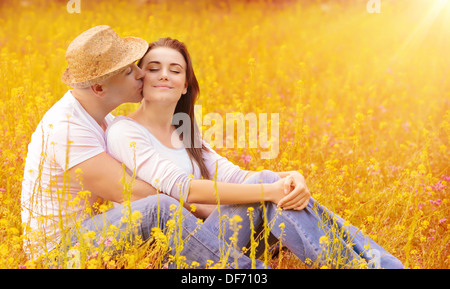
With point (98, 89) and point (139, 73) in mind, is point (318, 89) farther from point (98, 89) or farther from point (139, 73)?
point (98, 89)

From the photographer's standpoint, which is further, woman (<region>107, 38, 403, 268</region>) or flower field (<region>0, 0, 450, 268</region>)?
flower field (<region>0, 0, 450, 268</region>)

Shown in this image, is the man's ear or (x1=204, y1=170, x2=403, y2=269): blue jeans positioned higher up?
the man's ear

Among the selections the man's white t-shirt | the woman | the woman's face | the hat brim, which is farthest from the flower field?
the woman's face

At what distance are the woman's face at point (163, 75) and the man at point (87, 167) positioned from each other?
10cm

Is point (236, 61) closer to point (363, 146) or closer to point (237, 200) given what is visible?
point (363, 146)

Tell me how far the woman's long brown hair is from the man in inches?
11.6

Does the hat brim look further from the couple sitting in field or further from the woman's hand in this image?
the woman's hand

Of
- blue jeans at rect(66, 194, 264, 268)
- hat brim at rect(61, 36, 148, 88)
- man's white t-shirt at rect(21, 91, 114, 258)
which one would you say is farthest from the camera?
hat brim at rect(61, 36, 148, 88)

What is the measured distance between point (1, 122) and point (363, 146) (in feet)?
10.7

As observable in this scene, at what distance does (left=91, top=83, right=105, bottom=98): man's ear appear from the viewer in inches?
119

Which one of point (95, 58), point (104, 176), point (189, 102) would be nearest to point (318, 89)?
point (189, 102)

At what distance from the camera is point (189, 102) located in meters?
3.54

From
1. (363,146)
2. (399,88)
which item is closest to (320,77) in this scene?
Answer: (399,88)
